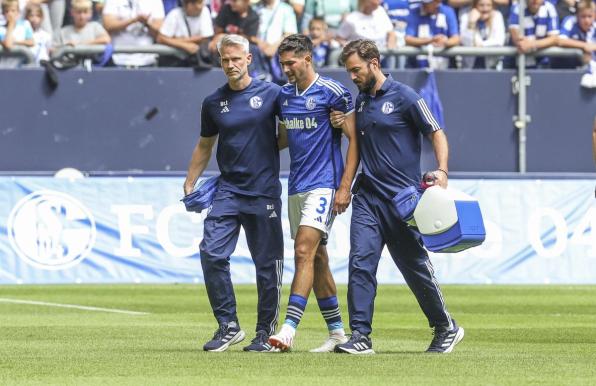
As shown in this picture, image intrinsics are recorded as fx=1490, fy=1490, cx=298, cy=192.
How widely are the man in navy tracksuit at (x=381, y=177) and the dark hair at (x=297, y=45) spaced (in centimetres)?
30

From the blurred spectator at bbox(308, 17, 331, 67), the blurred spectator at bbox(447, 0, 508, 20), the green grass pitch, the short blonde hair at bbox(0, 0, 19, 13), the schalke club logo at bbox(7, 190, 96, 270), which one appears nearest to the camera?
the green grass pitch

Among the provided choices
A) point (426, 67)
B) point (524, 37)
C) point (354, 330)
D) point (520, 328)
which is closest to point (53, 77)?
point (426, 67)

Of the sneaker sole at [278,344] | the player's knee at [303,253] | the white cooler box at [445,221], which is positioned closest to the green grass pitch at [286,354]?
the sneaker sole at [278,344]

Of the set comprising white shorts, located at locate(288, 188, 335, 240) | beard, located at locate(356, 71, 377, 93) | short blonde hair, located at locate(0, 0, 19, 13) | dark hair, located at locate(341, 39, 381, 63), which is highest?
dark hair, located at locate(341, 39, 381, 63)

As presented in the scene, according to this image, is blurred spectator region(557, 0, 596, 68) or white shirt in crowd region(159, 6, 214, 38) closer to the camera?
white shirt in crowd region(159, 6, 214, 38)

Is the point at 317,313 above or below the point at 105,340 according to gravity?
below

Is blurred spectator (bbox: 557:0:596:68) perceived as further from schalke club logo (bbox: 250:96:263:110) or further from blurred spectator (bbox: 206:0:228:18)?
schalke club logo (bbox: 250:96:263:110)

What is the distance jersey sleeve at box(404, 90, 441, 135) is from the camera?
10414mm

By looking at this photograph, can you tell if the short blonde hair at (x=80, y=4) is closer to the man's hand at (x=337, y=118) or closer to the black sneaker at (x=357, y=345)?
the man's hand at (x=337, y=118)

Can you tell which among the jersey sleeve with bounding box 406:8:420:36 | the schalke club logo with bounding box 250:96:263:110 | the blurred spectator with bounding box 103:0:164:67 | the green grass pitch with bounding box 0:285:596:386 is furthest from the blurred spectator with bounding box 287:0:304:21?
the schalke club logo with bounding box 250:96:263:110

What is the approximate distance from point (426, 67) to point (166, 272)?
5429 millimetres

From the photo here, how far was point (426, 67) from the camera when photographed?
2205 cm

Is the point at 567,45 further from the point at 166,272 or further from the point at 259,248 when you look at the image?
the point at 259,248

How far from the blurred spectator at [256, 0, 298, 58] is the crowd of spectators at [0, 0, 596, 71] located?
14mm
